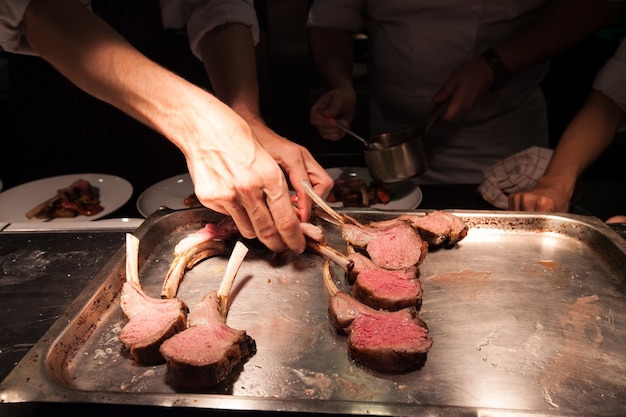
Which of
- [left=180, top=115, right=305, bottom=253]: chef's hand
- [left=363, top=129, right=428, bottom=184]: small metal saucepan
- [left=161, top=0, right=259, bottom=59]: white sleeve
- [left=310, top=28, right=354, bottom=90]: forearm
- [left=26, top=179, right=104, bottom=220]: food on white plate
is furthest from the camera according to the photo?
[left=310, top=28, right=354, bottom=90]: forearm

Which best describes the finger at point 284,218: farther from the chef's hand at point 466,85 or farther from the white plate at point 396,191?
the chef's hand at point 466,85

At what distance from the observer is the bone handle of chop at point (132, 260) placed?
169cm

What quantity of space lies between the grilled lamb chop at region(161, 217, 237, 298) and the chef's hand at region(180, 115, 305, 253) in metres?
0.30

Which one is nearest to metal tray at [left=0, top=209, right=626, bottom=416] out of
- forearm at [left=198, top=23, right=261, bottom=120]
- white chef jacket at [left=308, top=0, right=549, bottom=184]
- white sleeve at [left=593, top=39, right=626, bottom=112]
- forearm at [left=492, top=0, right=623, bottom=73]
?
forearm at [left=198, top=23, right=261, bottom=120]

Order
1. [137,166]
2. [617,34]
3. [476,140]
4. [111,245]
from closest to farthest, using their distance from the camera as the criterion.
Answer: [111,245] → [476,140] → [137,166] → [617,34]

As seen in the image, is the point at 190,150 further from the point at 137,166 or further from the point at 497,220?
the point at 137,166

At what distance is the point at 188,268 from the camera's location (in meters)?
1.85

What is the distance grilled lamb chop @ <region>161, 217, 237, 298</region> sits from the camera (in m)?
1.71

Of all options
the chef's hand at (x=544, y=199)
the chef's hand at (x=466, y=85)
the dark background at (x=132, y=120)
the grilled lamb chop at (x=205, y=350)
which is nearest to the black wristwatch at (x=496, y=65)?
the chef's hand at (x=466, y=85)

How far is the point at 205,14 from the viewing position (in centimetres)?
242

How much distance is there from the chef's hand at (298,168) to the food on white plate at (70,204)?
4.72ft

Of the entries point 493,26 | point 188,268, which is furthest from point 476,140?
point 188,268

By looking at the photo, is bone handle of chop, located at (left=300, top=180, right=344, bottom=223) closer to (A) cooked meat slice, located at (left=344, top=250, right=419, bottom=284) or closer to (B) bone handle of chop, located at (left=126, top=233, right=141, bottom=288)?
(A) cooked meat slice, located at (left=344, top=250, right=419, bottom=284)

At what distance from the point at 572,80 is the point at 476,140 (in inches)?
108
